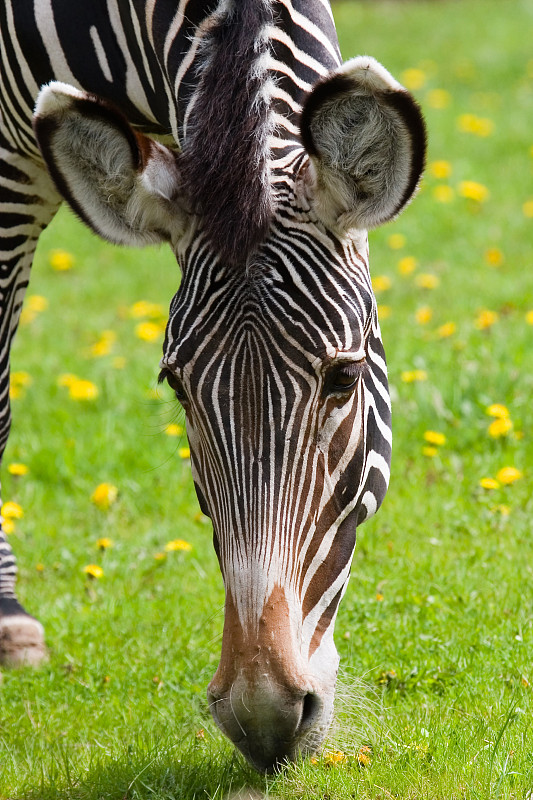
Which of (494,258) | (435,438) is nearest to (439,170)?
(494,258)

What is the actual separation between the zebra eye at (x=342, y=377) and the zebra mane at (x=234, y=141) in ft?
1.34

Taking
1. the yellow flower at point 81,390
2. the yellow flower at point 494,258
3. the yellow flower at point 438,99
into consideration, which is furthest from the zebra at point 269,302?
the yellow flower at point 438,99

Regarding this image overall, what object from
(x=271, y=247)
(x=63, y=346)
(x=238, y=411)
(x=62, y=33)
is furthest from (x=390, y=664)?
(x=63, y=346)

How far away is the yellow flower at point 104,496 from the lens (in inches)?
221

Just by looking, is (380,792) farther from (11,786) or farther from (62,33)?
(62,33)

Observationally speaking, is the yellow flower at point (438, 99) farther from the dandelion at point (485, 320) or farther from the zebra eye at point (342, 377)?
the zebra eye at point (342, 377)

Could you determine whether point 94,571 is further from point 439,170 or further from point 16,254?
point 439,170

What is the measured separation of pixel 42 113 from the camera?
117 inches

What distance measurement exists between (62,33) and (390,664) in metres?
2.83

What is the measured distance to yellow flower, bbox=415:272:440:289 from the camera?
7.78 metres

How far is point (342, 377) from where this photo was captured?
9.22 ft

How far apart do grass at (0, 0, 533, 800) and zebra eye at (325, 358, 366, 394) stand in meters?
0.56

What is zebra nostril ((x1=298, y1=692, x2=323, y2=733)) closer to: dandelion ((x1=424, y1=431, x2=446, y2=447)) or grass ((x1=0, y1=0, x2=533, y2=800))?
grass ((x1=0, y1=0, x2=533, y2=800))

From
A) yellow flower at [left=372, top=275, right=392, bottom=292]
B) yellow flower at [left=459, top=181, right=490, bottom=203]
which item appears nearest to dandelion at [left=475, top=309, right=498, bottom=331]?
yellow flower at [left=372, top=275, right=392, bottom=292]
